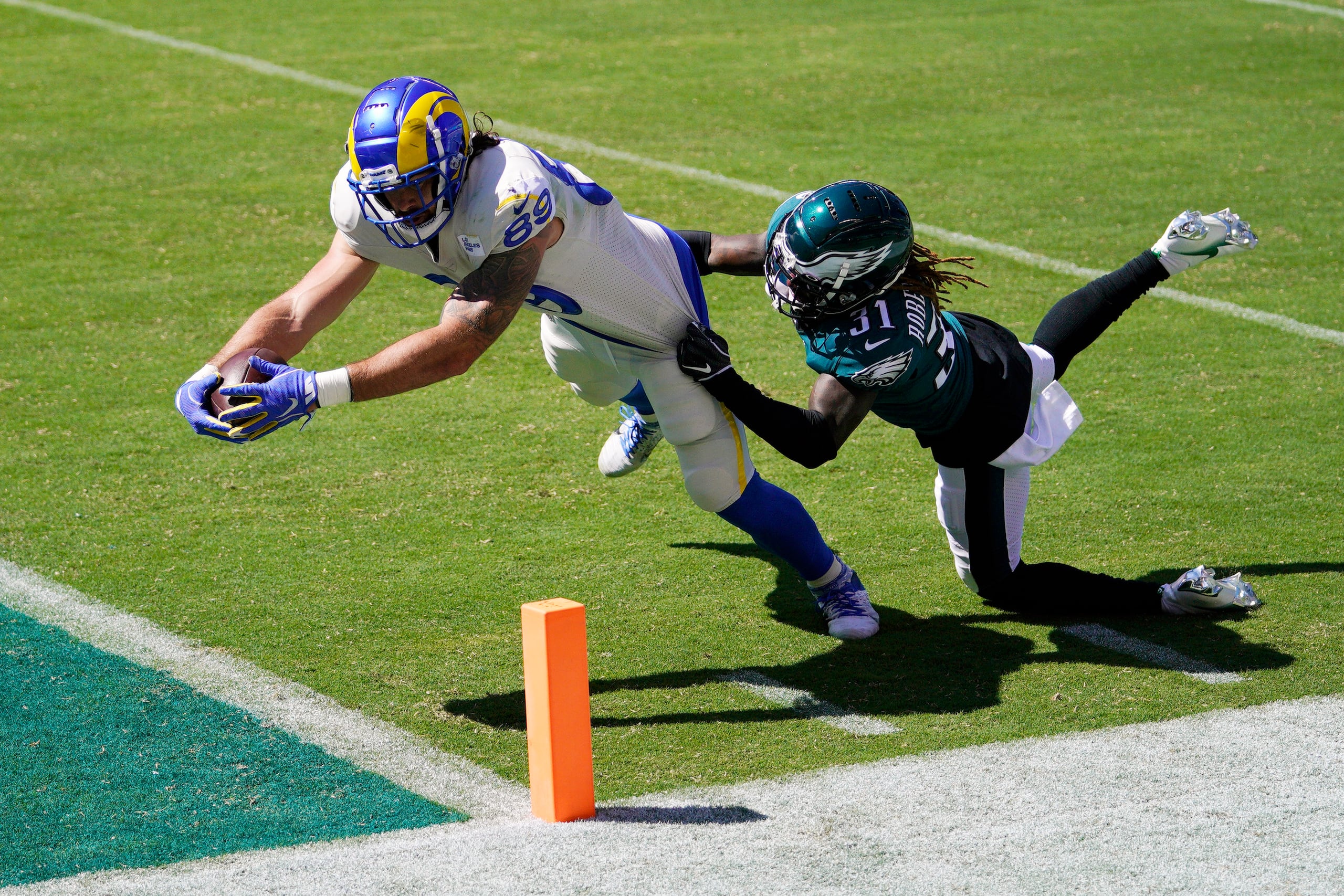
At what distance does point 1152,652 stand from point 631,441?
1867mm

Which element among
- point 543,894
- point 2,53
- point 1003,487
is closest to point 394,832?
point 543,894

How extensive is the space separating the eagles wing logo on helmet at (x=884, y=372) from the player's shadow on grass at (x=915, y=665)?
800 millimetres

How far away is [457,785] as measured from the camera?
3551mm

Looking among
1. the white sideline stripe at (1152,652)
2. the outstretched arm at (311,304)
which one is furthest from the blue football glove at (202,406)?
the white sideline stripe at (1152,652)

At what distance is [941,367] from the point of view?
4195 mm

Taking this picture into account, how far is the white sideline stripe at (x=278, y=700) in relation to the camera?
3.54 m

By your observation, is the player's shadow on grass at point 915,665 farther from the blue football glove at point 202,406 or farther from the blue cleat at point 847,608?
the blue football glove at point 202,406

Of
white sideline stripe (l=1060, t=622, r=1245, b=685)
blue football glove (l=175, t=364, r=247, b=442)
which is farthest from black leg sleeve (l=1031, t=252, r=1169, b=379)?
blue football glove (l=175, t=364, r=247, b=442)

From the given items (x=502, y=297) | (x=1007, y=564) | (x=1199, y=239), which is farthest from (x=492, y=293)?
(x=1199, y=239)

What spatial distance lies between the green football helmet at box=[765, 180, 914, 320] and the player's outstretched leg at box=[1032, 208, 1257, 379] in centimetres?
87

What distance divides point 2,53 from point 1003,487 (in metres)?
10.7

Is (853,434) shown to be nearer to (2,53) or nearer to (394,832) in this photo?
(394,832)

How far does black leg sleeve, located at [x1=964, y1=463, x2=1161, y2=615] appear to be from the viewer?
4395 mm

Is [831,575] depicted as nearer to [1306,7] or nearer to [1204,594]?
[1204,594]
